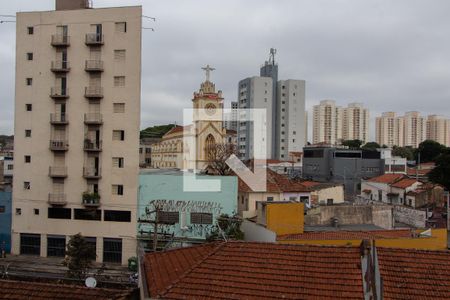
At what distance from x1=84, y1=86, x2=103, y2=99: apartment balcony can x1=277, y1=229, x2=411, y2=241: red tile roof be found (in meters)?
13.1

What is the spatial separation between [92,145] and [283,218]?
1202cm

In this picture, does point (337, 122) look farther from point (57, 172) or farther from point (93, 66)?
point (57, 172)

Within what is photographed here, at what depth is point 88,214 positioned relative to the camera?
80.8 feet

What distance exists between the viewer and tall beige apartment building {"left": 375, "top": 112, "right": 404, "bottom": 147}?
340ft

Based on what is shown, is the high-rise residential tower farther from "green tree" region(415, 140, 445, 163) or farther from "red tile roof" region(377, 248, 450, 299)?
"red tile roof" region(377, 248, 450, 299)

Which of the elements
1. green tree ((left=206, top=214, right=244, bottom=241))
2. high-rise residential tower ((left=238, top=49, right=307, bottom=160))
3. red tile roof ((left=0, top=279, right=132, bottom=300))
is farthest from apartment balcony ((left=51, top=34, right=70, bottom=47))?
high-rise residential tower ((left=238, top=49, right=307, bottom=160))

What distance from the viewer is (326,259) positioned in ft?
30.2

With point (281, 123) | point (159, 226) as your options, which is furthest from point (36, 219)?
point (281, 123)

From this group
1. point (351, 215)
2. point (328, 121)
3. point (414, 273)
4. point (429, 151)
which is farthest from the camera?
point (328, 121)

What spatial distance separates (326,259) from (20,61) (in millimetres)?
22683

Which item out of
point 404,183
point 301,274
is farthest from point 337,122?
point 301,274

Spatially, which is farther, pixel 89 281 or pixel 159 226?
pixel 159 226

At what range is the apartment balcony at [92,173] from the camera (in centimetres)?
2477

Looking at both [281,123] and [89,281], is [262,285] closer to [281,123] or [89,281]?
[89,281]
